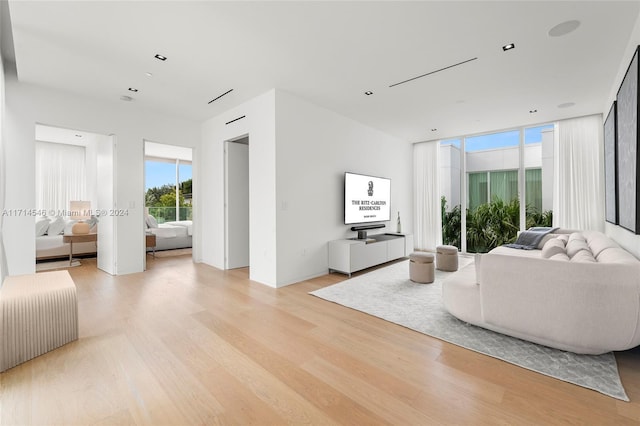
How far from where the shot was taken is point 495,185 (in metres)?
6.08

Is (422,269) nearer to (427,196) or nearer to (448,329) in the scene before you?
(448,329)

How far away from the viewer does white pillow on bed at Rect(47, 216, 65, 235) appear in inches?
222

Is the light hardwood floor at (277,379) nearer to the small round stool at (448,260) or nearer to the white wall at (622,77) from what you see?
the white wall at (622,77)

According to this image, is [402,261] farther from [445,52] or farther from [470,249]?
[445,52]

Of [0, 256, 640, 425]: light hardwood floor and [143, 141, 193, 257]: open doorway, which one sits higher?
[143, 141, 193, 257]: open doorway

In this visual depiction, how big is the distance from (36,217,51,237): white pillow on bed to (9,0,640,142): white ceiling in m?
3.13

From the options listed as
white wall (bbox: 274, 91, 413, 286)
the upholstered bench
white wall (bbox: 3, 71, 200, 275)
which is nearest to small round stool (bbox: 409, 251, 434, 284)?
white wall (bbox: 274, 91, 413, 286)

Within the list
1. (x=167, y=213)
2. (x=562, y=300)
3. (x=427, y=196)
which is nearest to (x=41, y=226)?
(x=167, y=213)

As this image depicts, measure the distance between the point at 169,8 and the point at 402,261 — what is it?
16.5 ft

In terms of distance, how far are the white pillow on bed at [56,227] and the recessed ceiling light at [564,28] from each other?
8301 millimetres

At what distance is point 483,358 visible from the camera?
207 cm

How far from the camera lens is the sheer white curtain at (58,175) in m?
7.29

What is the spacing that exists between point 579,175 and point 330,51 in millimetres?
5030

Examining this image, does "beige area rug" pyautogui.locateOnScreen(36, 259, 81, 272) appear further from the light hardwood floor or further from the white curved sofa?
the white curved sofa
